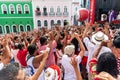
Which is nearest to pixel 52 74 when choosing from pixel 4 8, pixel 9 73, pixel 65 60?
pixel 65 60

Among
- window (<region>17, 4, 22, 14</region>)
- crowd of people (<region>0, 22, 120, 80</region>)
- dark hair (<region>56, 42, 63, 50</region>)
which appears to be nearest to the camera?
crowd of people (<region>0, 22, 120, 80</region>)

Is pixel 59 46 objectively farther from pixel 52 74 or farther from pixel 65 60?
pixel 52 74

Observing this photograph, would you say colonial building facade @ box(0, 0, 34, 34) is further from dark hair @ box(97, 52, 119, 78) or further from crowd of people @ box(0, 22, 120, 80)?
dark hair @ box(97, 52, 119, 78)

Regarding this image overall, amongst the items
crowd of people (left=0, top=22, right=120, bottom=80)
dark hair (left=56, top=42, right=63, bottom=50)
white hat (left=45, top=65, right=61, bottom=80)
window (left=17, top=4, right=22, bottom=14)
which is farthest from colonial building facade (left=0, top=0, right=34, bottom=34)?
white hat (left=45, top=65, right=61, bottom=80)

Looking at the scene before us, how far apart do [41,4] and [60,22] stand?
4.82 metres

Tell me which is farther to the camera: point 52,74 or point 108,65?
point 52,74

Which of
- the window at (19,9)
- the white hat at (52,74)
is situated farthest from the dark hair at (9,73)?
→ the window at (19,9)

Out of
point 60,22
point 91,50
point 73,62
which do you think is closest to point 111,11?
point 91,50

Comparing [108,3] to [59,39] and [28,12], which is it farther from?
[28,12]

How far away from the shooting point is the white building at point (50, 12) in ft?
139

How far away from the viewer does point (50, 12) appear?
4297 centimetres

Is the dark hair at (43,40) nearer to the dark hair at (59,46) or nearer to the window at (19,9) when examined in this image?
the dark hair at (59,46)

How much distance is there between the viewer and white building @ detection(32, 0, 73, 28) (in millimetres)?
42312

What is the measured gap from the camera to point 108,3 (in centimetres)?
1669
